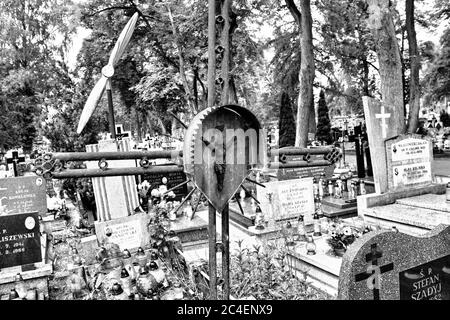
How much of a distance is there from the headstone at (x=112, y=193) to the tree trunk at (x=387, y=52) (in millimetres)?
6902

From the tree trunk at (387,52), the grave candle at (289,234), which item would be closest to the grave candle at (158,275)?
the grave candle at (289,234)

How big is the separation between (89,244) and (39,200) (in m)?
A: 2.12

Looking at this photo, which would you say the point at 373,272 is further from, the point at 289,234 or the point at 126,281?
the point at 289,234

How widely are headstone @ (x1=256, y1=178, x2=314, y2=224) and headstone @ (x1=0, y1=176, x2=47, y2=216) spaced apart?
4.68 metres

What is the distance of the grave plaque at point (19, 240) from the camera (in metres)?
5.43

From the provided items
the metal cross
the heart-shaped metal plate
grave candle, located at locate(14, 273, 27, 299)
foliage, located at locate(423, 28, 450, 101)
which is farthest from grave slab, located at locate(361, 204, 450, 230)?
foliage, located at locate(423, 28, 450, 101)

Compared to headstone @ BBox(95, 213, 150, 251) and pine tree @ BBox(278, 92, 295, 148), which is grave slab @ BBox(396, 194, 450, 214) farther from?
pine tree @ BBox(278, 92, 295, 148)

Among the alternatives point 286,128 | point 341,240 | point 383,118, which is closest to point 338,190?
point 383,118

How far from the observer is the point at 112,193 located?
735cm

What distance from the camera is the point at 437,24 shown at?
2052 cm

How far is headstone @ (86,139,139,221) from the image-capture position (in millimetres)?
7238

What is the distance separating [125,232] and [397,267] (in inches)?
191

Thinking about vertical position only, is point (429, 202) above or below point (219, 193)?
below

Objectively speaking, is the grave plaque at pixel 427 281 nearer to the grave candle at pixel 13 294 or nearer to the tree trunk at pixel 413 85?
the grave candle at pixel 13 294
